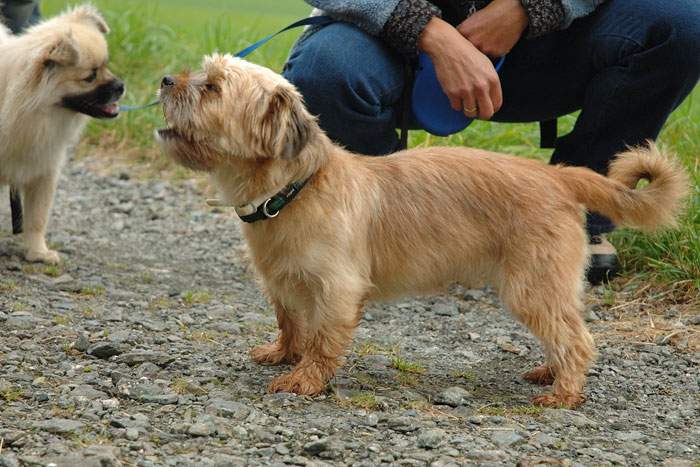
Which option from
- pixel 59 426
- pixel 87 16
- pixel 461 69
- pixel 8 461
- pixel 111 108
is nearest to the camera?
pixel 8 461

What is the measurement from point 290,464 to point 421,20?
1833 millimetres

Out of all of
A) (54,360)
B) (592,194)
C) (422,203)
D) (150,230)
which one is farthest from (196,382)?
(150,230)

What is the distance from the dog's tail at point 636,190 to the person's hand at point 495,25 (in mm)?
714

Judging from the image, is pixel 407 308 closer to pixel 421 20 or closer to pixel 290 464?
pixel 421 20

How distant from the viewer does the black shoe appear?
4379mm

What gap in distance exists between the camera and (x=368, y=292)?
3184mm

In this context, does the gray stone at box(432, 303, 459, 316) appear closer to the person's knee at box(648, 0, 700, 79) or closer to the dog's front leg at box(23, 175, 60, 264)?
the person's knee at box(648, 0, 700, 79)

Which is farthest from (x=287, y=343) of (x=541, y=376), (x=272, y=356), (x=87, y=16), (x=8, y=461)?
(x=87, y=16)

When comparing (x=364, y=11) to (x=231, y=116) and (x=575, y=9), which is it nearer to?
(x=575, y=9)

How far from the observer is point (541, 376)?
339 cm

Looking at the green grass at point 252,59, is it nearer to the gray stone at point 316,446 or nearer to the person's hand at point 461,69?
the person's hand at point 461,69

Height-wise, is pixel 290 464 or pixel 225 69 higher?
pixel 225 69

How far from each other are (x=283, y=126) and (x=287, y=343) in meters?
0.80

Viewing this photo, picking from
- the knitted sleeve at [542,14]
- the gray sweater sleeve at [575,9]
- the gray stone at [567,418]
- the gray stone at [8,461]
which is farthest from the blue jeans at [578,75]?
the gray stone at [8,461]
